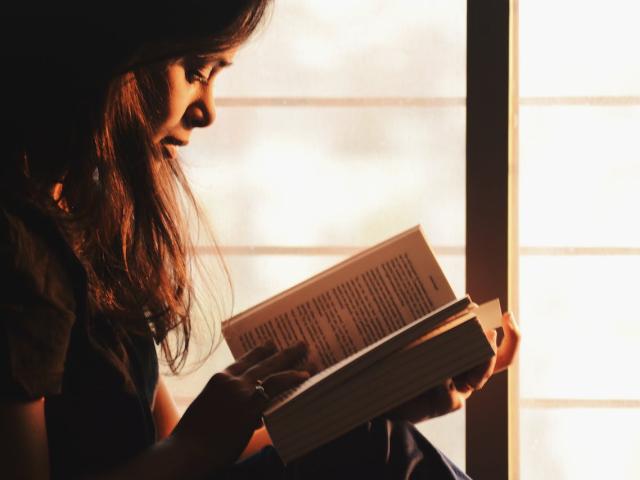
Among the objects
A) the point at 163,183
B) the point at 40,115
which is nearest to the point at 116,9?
the point at 40,115

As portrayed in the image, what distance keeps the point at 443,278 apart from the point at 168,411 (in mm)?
449

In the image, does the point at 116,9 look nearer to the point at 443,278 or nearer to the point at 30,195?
the point at 30,195

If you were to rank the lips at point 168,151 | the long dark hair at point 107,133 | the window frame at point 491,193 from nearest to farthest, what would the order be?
the long dark hair at point 107,133
the lips at point 168,151
the window frame at point 491,193

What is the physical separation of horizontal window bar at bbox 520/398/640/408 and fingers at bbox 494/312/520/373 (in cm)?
30

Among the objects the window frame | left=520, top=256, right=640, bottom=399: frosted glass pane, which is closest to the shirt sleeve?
the window frame

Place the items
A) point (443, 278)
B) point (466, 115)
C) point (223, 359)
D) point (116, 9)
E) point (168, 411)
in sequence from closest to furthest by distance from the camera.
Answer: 1. point (116, 9)
2. point (443, 278)
3. point (168, 411)
4. point (466, 115)
5. point (223, 359)

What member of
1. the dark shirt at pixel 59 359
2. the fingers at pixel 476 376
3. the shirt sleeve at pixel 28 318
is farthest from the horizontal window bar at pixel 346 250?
the shirt sleeve at pixel 28 318

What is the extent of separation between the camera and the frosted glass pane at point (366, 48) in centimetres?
134

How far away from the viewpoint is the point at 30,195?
0.86 m

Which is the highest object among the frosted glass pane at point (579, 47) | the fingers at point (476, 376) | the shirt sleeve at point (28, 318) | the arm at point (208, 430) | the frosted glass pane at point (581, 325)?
the frosted glass pane at point (579, 47)

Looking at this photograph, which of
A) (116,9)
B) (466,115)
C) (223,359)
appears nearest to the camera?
(116,9)

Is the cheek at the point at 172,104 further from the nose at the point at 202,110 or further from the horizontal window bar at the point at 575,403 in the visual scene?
the horizontal window bar at the point at 575,403

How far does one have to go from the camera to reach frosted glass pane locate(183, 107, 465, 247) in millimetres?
1359

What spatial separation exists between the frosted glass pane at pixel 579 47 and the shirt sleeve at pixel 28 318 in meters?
0.87
